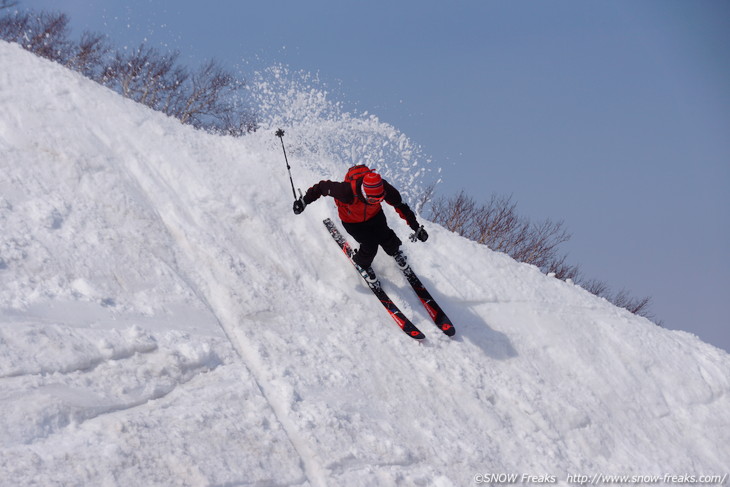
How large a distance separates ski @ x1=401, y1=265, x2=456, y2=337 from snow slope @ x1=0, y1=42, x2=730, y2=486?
13 cm

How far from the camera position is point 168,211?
776cm

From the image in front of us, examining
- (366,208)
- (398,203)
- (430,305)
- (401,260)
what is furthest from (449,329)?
(366,208)

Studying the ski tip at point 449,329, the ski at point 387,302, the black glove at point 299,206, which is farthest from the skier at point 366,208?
the ski tip at point 449,329

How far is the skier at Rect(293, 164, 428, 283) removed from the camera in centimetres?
720

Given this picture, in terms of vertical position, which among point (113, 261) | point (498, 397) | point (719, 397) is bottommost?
point (113, 261)

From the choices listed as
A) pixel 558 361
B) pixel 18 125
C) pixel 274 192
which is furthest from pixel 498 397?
pixel 18 125

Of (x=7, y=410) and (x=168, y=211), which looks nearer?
(x=7, y=410)

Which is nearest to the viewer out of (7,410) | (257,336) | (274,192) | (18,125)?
(7,410)

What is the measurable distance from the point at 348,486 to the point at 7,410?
289cm

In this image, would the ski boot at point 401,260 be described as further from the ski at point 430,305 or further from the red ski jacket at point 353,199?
the red ski jacket at point 353,199

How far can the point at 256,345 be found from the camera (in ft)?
20.4

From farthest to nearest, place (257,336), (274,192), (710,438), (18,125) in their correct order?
(274,192) → (18,125) → (710,438) → (257,336)

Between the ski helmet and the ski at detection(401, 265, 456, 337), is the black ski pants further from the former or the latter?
the ski at detection(401, 265, 456, 337)

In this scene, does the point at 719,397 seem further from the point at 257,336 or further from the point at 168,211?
the point at 168,211
